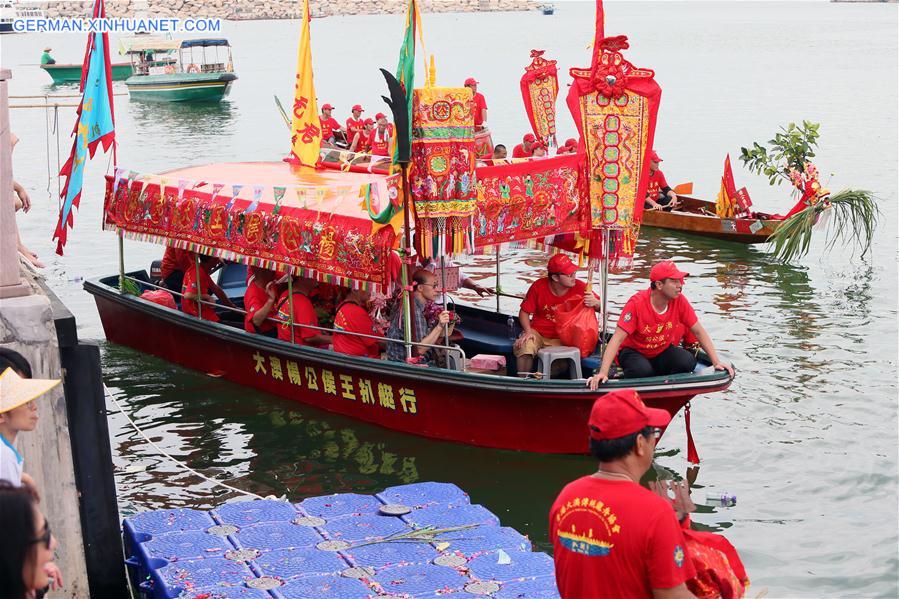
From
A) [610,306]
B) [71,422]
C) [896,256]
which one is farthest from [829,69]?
[71,422]

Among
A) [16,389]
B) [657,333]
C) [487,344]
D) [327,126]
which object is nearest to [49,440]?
[16,389]

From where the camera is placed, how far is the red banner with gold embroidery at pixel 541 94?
17844mm

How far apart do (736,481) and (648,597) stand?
644 cm

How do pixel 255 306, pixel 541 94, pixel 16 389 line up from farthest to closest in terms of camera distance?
pixel 541 94 → pixel 255 306 → pixel 16 389

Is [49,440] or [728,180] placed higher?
[728,180]

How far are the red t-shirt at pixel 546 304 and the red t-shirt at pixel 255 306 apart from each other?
9.22 ft

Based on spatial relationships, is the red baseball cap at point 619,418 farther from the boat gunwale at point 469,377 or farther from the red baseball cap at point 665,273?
the boat gunwale at point 469,377

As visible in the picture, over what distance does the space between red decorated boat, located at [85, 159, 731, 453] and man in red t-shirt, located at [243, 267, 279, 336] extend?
0.63 ft

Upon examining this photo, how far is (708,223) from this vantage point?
20.6 m

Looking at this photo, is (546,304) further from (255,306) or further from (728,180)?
(728,180)

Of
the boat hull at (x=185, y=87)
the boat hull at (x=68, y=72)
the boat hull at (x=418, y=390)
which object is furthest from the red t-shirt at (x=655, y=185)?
the boat hull at (x=68, y=72)

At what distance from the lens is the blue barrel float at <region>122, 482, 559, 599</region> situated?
6910 mm

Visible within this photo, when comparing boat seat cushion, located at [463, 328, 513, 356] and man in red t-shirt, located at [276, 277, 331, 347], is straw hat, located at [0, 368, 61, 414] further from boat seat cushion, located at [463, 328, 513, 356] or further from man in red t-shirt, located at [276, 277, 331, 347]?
boat seat cushion, located at [463, 328, 513, 356]

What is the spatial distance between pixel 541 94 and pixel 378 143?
6457 mm
